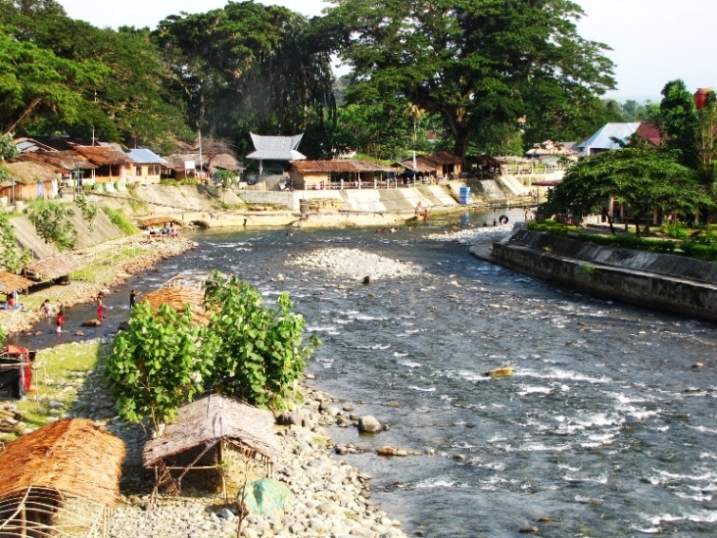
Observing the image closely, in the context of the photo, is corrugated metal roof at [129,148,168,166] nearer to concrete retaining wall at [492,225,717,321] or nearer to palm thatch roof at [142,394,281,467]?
concrete retaining wall at [492,225,717,321]

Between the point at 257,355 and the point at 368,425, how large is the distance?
5787 mm

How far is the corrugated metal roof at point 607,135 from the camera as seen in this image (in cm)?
8781

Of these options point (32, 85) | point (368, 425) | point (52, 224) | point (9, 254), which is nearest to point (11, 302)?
point (9, 254)

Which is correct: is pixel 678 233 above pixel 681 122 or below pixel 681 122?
below

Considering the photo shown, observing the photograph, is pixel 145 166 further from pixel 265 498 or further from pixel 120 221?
pixel 265 498

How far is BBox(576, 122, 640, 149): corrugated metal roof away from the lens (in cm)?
8781

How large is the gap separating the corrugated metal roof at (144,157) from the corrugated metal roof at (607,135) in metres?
46.0

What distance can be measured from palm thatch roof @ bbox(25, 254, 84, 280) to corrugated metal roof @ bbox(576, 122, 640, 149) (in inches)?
2358

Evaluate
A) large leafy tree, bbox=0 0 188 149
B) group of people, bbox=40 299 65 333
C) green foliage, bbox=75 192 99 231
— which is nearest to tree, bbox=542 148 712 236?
group of people, bbox=40 299 65 333

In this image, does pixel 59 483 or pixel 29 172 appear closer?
pixel 59 483

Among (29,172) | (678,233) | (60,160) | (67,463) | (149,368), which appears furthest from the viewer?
(60,160)

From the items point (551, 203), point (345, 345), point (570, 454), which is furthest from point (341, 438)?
point (551, 203)

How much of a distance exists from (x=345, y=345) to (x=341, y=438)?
1133 cm

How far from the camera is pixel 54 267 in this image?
149 ft
